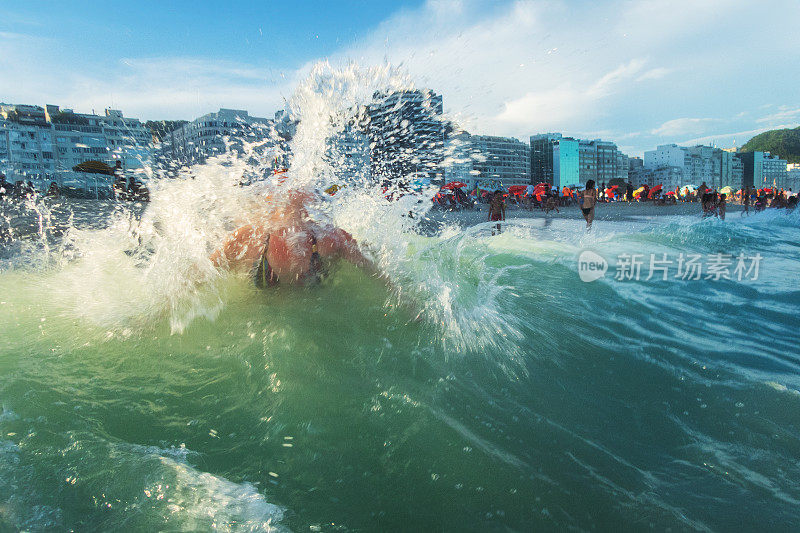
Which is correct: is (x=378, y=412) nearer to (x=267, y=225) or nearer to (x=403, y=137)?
(x=267, y=225)

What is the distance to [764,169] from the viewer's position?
124 meters

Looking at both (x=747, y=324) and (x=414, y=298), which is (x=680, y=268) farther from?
(x=414, y=298)

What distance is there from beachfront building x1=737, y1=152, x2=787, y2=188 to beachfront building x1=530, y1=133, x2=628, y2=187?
36.0 metres

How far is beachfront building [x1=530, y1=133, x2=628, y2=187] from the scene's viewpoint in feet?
415

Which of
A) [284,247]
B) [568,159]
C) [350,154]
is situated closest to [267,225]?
[284,247]

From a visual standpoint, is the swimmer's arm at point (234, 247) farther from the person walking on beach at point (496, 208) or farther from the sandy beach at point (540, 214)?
the sandy beach at point (540, 214)

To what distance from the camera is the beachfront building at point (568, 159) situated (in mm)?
126438

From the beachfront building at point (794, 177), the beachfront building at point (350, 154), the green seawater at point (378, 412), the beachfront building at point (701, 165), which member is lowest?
the green seawater at point (378, 412)

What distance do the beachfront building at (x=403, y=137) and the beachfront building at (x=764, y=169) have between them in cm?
14642

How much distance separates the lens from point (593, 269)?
6066 mm

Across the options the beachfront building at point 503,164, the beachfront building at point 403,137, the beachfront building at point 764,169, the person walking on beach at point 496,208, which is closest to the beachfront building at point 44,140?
the person walking on beach at point 496,208

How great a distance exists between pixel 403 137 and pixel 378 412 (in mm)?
3375

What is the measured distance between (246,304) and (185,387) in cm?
75

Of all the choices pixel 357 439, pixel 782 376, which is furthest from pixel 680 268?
pixel 357 439
